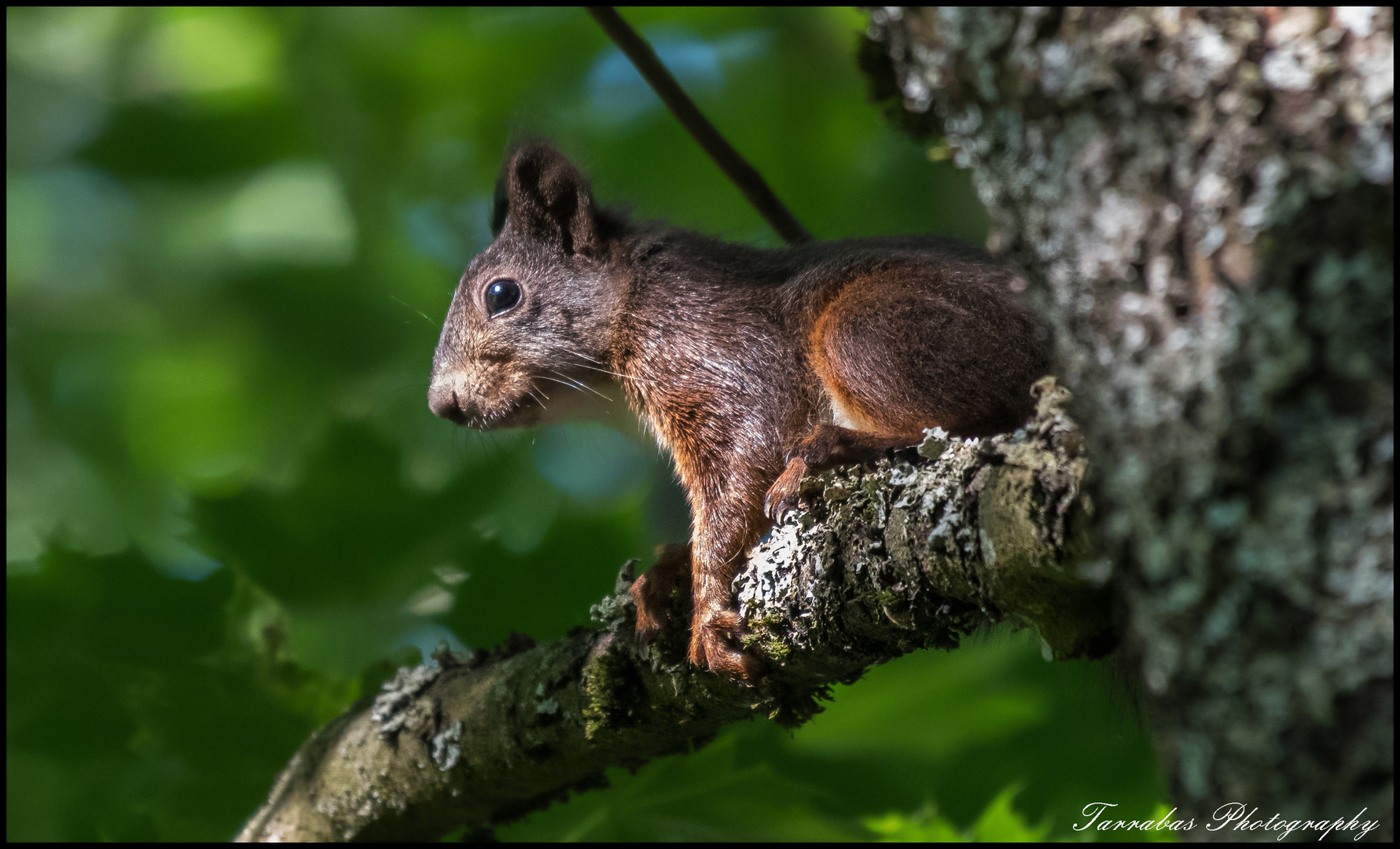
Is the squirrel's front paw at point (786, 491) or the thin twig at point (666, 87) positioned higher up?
the thin twig at point (666, 87)

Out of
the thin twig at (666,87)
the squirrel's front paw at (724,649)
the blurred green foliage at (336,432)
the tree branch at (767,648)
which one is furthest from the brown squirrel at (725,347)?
the blurred green foliage at (336,432)

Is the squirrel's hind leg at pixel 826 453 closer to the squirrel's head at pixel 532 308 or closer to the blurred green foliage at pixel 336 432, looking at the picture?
the squirrel's head at pixel 532 308

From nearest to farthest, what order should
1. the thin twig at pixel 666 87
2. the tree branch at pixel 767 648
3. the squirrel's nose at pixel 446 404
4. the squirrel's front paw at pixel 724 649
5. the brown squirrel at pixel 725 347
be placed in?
the tree branch at pixel 767 648
the squirrel's front paw at pixel 724 649
the brown squirrel at pixel 725 347
the thin twig at pixel 666 87
the squirrel's nose at pixel 446 404

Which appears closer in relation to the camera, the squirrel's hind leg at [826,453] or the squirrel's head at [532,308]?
the squirrel's hind leg at [826,453]

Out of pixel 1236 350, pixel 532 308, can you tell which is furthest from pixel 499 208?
pixel 1236 350

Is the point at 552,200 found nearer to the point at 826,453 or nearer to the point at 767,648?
the point at 826,453

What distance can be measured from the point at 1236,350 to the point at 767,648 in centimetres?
112

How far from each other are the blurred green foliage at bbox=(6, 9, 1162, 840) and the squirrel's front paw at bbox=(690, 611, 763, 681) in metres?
1.01

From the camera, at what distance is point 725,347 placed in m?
2.40

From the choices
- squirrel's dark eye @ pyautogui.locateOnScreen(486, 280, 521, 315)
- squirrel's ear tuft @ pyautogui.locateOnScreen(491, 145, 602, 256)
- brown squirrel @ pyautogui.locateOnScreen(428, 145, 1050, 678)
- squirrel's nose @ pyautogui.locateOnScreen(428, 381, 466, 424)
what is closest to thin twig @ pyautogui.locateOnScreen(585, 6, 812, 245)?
brown squirrel @ pyautogui.locateOnScreen(428, 145, 1050, 678)

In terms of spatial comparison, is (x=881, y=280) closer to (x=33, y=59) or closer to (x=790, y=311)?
(x=790, y=311)

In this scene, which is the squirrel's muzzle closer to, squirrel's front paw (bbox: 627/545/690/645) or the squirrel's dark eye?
the squirrel's dark eye

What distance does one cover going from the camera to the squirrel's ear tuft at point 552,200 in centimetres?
281

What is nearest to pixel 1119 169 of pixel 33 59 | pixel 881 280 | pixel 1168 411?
pixel 1168 411
